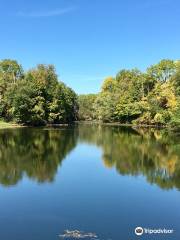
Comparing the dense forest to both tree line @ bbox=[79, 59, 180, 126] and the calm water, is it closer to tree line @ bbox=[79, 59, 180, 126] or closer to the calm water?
tree line @ bbox=[79, 59, 180, 126]

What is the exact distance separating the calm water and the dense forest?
3200cm

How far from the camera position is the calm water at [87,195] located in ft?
36.8

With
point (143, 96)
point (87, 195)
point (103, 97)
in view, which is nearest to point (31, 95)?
point (143, 96)

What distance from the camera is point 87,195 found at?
50.6ft

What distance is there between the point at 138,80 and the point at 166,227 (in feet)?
261

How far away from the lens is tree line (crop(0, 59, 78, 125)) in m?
70.9

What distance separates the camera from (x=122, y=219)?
1203 cm

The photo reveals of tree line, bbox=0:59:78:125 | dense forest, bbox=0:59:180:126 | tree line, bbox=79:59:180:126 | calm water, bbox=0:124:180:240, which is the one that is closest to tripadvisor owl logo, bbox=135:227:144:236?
calm water, bbox=0:124:180:240

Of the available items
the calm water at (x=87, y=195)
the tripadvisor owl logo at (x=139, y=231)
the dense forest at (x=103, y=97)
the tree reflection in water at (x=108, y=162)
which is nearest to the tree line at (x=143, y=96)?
the dense forest at (x=103, y=97)

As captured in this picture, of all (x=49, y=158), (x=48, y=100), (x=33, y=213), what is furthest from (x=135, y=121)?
(x=33, y=213)

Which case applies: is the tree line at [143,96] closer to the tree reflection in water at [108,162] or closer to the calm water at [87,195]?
the tree reflection in water at [108,162]

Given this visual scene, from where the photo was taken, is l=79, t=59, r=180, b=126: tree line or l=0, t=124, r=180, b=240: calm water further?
l=79, t=59, r=180, b=126: tree line

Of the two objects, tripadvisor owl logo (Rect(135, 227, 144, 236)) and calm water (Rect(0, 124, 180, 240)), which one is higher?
calm water (Rect(0, 124, 180, 240))

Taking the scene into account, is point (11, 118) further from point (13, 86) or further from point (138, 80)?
point (138, 80)
